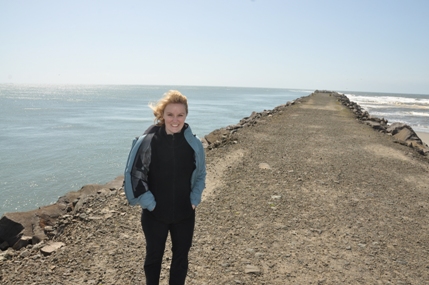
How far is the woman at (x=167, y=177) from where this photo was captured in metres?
2.42

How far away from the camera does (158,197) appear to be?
8.20 ft

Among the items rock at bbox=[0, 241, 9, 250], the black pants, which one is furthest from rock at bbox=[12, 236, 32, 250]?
the black pants

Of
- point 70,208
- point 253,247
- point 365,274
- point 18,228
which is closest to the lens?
point 365,274

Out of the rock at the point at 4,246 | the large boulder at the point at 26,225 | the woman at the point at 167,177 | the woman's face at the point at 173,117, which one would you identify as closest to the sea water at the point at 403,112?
the large boulder at the point at 26,225

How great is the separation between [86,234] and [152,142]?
2.55 m

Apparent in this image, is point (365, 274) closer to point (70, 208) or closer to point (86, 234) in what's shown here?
point (86, 234)

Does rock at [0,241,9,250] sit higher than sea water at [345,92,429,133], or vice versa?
sea water at [345,92,429,133]

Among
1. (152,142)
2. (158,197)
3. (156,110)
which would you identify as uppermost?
(156,110)

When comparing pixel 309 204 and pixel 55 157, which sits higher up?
pixel 309 204

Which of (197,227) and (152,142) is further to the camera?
(197,227)

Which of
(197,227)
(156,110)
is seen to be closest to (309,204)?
(197,227)

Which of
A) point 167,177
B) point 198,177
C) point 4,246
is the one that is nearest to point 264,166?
point 198,177

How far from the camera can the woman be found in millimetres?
2420

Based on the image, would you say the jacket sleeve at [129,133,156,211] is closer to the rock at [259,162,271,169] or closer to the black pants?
the black pants
